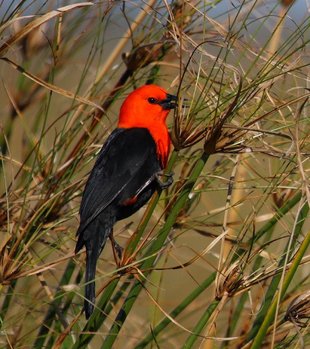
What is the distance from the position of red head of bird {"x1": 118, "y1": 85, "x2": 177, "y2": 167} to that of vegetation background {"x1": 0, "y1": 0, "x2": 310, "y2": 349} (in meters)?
0.08

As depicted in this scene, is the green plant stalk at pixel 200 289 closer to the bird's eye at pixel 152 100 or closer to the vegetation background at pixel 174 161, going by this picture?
the vegetation background at pixel 174 161

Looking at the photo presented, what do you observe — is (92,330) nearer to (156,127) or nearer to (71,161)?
(71,161)

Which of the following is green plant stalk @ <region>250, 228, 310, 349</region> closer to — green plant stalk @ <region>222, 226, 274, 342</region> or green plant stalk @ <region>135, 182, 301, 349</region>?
green plant stalk @ <region>135, 182, 301, 349</region>

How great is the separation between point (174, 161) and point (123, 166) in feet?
2.90

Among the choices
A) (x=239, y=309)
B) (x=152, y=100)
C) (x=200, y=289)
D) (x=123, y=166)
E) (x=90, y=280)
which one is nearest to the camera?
(x=200, y=289)

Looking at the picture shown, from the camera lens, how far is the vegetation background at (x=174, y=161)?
2.10 meters

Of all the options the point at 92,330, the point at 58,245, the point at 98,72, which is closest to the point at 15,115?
the point at 98,72

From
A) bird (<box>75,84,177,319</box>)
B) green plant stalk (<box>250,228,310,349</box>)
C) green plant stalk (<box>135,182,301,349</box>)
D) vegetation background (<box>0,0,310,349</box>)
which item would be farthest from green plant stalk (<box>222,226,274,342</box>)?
green plant stalk (<box>250,228,310,349</box>)

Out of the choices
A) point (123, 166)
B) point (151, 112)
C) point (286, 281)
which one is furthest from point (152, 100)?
point (286, 281)

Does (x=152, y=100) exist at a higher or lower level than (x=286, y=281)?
higher

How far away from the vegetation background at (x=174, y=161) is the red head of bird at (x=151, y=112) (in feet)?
0.27

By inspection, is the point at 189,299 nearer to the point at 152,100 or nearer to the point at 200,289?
the point at 200,289

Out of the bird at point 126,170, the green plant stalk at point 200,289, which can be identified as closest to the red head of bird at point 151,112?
the bird at point 126,170

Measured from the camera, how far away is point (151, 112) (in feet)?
10.7
